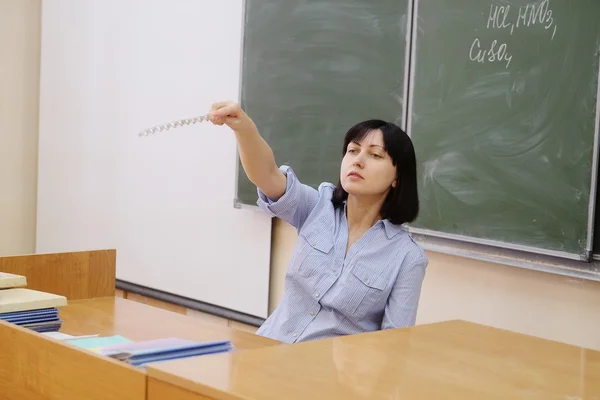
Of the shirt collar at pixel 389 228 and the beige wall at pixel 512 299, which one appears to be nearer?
the shirt collar at pixel 389 228

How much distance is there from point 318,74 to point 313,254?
1.34m

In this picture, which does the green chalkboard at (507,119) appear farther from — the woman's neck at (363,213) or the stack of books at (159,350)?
the stack of books at (159,350)

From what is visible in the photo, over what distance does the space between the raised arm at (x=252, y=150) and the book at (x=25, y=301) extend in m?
0.60

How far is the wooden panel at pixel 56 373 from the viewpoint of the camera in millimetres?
1398

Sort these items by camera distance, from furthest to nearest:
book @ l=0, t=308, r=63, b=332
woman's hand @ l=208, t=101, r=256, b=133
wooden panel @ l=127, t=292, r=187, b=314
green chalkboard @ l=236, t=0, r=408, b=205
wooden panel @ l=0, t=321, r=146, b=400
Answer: wooden panel @ l=127, t=292, r=187, b=314 → green chalkboard @ l=236, t=0, r=408, b=205 → woman's hand @ l=208, t=101, r=256, b=133 → book @ l=0, t=308, r=63, b=332 → wooden panel @ l=0, t=321, r=146, b=400

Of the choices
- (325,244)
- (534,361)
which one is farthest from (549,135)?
(534,361)

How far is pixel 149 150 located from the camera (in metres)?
4.33

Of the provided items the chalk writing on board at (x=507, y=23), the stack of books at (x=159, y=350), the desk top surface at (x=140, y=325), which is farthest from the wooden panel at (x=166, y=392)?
the chalk writing on board at (x=507, y=23)

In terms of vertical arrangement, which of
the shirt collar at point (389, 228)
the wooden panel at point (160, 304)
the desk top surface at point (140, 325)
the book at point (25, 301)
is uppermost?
the shirt collar at point (389, 228)

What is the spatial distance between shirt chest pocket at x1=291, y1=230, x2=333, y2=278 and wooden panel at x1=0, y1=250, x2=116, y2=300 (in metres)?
0.71

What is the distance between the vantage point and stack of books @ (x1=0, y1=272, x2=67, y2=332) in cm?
198

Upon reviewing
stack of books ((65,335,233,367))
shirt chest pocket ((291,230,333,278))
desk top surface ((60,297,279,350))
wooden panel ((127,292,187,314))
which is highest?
shirt chest pocket ((291,230,333,278))

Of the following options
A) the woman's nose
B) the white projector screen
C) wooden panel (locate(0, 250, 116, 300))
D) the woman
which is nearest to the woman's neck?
the woman

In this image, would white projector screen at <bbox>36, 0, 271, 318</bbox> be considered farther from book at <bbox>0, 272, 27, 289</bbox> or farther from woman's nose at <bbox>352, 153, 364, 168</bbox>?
book at <bbox>0, 272, 27, 289</bbox>
